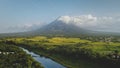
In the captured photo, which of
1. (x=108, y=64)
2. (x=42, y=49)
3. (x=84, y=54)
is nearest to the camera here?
(x=108, y=64)

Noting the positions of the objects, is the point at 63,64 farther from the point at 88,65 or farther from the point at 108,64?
the point at 108,64

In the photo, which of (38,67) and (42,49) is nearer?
(38,67)

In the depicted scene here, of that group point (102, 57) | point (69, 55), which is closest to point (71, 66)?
point (102, 57)

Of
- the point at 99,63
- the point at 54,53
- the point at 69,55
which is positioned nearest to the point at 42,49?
the point at 54,53

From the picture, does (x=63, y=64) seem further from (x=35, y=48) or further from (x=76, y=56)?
(x=35, y=48)

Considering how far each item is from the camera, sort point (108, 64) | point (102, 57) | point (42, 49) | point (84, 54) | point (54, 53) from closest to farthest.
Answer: point (108, 64) → point (102, 57) → point (84, 54) → point (54, 53) → point (42, 49)

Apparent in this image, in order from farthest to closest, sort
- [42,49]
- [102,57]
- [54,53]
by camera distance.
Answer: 1. [42,49]
2. [54,53]
3. [102,57]

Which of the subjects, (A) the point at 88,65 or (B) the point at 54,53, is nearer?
(A) the point at 88,65

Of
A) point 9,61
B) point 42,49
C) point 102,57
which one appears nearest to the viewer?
point 9,61
